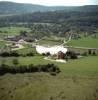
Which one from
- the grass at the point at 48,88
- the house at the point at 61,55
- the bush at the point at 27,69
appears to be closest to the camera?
the grass at the point at 48,88

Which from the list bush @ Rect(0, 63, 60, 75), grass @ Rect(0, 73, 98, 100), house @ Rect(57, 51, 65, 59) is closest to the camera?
grass @ Rect(0, 73, 98, 100)

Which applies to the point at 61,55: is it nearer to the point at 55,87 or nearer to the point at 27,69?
the point at 27,69

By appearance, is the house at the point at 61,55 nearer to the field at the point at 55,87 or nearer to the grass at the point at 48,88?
the field at the point at 55,87

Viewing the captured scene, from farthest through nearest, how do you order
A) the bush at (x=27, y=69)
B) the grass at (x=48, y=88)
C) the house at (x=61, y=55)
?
the house at (x=61, y=55) → the bush at (x=27, y=69) → the grass at (x=48, y=88)

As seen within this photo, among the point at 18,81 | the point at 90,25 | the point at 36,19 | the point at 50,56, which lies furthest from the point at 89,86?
the point at 36,19

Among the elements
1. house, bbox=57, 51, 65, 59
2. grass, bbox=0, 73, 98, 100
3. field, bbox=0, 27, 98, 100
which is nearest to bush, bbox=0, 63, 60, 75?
field, bbox=0, 27, 98, 100

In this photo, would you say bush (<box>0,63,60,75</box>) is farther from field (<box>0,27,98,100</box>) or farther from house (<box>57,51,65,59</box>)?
house (<box>57,51,65,59</box>)

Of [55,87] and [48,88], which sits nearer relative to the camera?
[48,88]

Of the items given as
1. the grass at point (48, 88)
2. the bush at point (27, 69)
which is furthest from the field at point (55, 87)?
the bush at point (27, 69)

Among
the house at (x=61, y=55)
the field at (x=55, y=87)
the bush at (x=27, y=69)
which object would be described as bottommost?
the house at (x=61, y=55)

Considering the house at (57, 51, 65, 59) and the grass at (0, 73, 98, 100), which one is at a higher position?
the grass at (0, 73, 98, 100)

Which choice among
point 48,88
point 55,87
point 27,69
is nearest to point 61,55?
point 27,69

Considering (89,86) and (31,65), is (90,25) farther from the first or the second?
(89,86)
